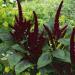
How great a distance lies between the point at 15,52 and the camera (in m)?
2.21

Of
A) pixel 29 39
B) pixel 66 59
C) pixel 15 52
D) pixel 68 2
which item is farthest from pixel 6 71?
pixel 68 2

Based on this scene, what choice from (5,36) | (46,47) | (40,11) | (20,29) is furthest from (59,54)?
(40,11)

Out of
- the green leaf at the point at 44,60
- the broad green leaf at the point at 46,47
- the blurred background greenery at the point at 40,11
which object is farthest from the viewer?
the blurred background greenery at the point at 40,11

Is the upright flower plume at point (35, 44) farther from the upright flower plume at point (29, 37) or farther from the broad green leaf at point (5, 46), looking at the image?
the broad green leaf at point (5, 46)

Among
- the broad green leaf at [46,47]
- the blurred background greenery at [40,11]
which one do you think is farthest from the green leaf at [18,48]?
the blurred background greenery at [40,11]

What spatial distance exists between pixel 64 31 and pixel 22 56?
0.34 metres

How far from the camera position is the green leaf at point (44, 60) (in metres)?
2.02

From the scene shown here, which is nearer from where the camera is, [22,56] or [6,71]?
[22,56]

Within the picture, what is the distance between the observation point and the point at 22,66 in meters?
2.08

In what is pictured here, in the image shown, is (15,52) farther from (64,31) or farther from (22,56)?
(64,31)

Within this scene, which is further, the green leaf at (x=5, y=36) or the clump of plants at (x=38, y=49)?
the green leaf at (x=5, y=36)

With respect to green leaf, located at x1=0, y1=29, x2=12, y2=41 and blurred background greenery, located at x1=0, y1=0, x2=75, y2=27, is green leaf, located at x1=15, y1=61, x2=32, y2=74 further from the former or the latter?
blurred background greenery, located at x1=0, y1=0, x2=75, y2=27

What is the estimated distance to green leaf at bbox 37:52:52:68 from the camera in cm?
202

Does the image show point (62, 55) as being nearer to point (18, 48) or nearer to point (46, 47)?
point (46, 47)
